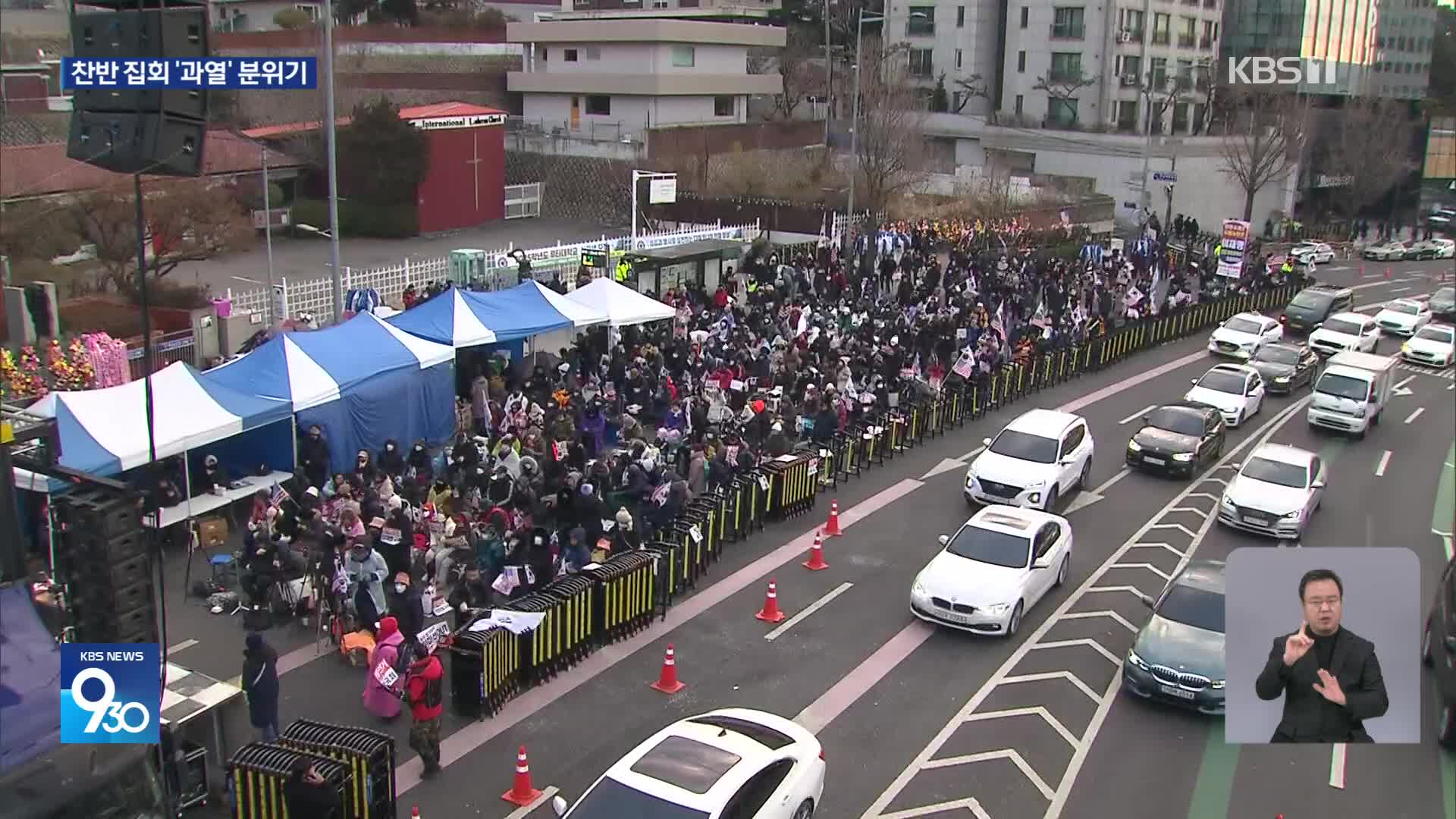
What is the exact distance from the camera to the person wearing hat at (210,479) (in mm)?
17266

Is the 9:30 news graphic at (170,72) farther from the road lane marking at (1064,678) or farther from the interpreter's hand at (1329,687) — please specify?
the road lane marking at (1064,678)

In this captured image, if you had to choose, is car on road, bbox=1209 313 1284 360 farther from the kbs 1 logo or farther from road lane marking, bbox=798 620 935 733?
the kbs 1 logo

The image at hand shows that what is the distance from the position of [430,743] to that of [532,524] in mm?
4628

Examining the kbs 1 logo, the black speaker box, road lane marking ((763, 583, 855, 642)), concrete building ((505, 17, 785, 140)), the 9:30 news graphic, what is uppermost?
concrete building ((505, 17, 785, 140))

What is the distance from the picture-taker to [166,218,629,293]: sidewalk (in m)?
36.0

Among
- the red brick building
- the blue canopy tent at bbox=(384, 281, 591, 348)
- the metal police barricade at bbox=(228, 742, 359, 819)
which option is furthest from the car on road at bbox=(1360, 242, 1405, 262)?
the metal police barricade at bbox=(228, 742, 359, 819)

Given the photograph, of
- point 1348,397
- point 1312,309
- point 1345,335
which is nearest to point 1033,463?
point 1348,397

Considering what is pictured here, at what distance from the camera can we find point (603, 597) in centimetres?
1434

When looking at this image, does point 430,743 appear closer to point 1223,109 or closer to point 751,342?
point 751,342

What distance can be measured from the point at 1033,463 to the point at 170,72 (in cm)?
1501

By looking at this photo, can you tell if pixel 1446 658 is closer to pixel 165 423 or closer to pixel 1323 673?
pixel 1323 673

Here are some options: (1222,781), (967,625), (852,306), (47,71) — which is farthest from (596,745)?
(852,306)

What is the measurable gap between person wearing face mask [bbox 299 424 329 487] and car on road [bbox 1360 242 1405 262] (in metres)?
52.4

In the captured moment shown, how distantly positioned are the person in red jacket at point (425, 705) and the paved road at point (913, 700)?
289 millimetres
